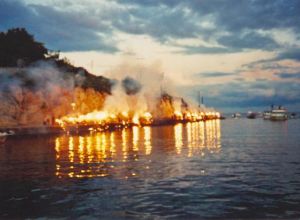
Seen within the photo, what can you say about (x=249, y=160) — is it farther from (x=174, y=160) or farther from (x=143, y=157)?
(x=143, y=157)

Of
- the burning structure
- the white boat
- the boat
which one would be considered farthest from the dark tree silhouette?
the boat

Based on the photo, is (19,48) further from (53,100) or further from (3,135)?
(3,135)

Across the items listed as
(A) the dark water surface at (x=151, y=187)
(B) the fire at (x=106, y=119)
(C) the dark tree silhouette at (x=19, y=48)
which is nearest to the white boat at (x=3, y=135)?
(B) the fire at (x=106, y=119)

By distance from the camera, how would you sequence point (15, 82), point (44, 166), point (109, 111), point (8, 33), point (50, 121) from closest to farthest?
1. point (44, 166)
2. point (15, 82)
3. point (50, 121)
4. point (8, 33)
5. point (109, 111)

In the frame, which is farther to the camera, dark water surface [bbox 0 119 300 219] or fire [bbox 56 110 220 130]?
fire [bbox 56 110 220 130]

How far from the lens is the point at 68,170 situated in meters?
37.5

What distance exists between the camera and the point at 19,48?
138m

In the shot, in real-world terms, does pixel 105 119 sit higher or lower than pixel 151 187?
higher

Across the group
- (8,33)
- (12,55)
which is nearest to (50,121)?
(12,55)

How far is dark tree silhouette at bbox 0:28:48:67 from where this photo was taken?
132 m

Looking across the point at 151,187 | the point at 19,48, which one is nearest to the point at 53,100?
the point at 19,48

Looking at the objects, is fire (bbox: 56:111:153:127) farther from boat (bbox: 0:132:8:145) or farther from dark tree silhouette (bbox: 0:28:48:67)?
boat (bbox: 0:132:8:145)

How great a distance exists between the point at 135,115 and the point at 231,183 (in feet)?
542

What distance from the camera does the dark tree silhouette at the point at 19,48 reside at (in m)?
132
